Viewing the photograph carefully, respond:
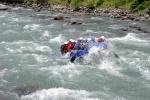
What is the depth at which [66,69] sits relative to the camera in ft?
60.8

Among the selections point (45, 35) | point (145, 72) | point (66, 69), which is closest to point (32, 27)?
point (45, 35)

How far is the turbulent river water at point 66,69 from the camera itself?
1516 cm

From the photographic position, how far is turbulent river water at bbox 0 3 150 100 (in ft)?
49.7

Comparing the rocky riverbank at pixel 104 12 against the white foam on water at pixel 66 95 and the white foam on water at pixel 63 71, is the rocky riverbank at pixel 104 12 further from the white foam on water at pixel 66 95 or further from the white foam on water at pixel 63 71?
the white foam on water at pixel 66 95

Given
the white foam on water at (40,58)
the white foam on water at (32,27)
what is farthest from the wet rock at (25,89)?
the white foam on water at (32,27)

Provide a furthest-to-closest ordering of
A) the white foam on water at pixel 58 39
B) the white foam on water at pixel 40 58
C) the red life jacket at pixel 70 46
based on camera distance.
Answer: the white foam on water at pixel 58 39 → the red life jacket at pixel 70 46 → the white foam on water at pixel 40 58

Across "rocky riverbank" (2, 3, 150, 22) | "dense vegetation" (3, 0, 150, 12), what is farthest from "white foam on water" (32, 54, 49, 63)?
"dense vegetation" (3, 0, 150, 12)

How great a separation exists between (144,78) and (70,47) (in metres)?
6.37

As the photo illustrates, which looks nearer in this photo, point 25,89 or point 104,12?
point 25,89

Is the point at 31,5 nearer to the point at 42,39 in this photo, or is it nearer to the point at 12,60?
the point at 42,39

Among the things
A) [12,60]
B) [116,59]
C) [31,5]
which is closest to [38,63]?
[12,60]

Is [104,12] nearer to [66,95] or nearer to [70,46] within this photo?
[70,46]

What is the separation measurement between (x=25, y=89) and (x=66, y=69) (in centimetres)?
381

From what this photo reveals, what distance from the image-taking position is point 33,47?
79.2 ft
